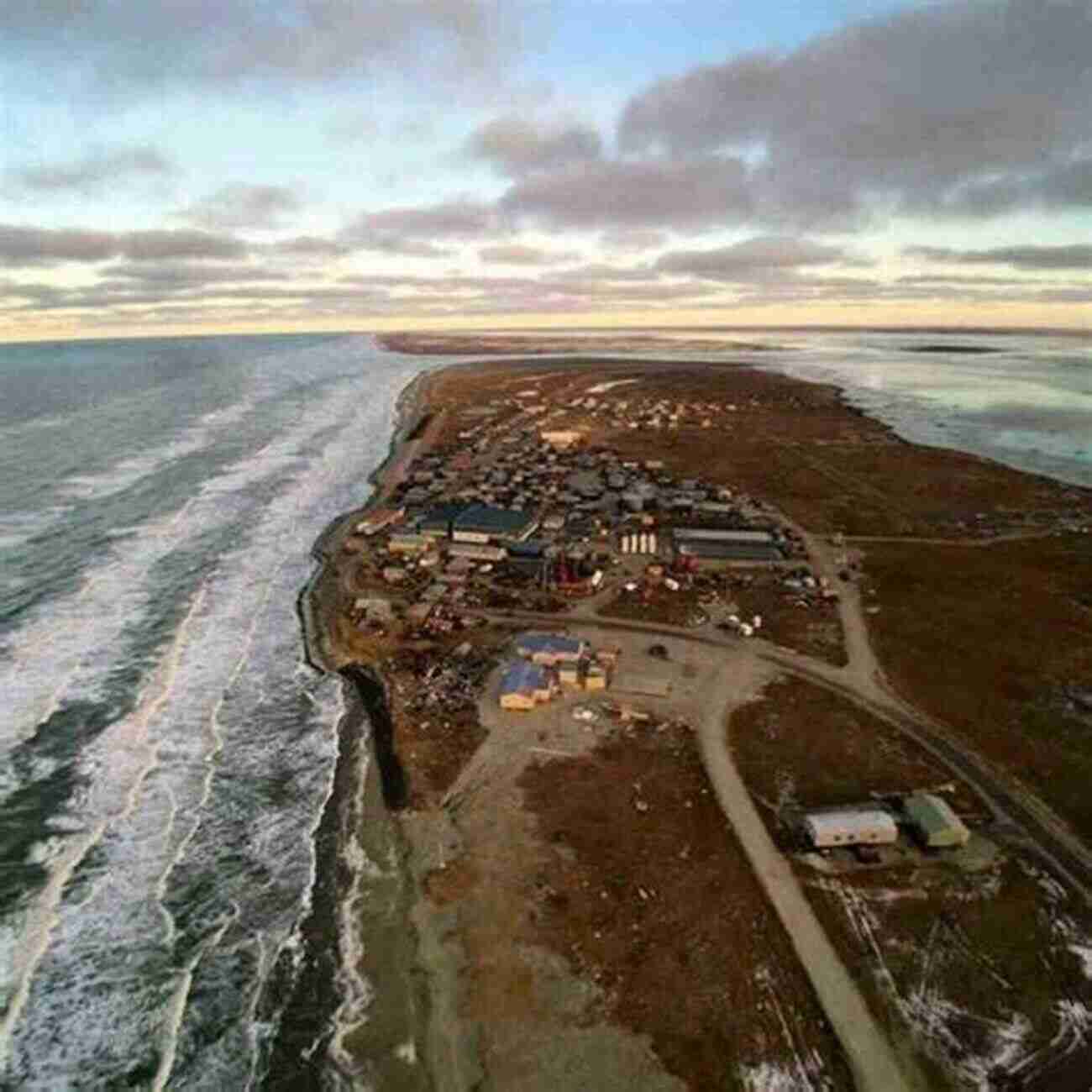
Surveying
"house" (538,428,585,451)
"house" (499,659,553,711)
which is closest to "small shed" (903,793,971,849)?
"house" (499,659,553,711)

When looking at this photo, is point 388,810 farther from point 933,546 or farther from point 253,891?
point 933,546

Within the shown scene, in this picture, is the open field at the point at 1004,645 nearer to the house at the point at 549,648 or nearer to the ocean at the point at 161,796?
the house at the point at 549,648

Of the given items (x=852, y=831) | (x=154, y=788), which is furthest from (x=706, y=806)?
(x=154, y=788)

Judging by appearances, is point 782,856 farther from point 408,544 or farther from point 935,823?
point 408,544

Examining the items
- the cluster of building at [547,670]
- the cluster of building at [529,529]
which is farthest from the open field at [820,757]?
the cluster of building at [529,529]

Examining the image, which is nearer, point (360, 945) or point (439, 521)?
point (360, 945)

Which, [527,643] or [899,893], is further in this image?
[527,643]

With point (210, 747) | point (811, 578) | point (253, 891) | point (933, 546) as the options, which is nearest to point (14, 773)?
point (210, 747)
